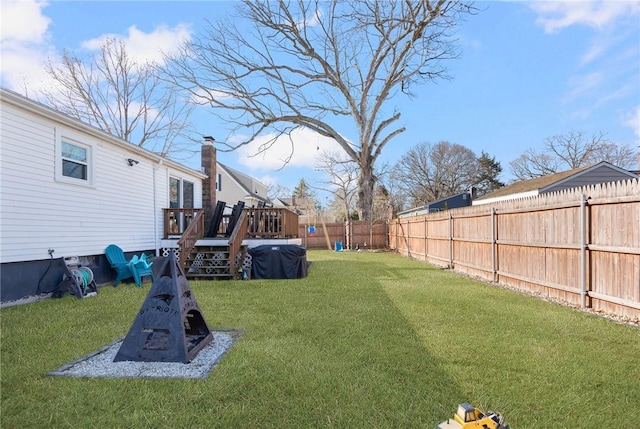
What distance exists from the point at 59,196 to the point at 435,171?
34344mm

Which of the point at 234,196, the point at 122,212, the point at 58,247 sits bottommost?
the point at 58,247

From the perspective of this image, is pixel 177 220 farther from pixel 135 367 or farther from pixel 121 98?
pixel 121 98

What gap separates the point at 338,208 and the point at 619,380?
33622 mm

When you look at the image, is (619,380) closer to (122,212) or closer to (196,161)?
(122,212)

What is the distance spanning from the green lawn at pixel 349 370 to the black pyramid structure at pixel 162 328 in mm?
366

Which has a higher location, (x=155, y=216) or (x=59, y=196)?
(x=59, y=196)

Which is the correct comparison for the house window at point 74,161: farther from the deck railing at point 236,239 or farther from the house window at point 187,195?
the house window at point 187,195

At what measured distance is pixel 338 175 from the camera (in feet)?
99.8

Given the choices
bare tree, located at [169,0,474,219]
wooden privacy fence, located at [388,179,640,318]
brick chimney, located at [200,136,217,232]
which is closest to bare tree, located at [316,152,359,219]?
bare tree, located at [169,0,474,219]

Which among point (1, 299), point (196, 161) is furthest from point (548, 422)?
point (196, 161)

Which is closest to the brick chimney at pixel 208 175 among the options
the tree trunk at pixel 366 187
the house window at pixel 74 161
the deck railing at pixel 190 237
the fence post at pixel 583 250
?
the deck railing at pixel 190 237

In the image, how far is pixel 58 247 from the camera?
6.62 metres

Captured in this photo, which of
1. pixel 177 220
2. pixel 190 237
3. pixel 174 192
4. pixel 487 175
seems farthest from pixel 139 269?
pixel 487 175

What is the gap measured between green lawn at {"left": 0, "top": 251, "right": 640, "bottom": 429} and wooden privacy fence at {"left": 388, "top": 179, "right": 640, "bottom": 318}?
504mm
